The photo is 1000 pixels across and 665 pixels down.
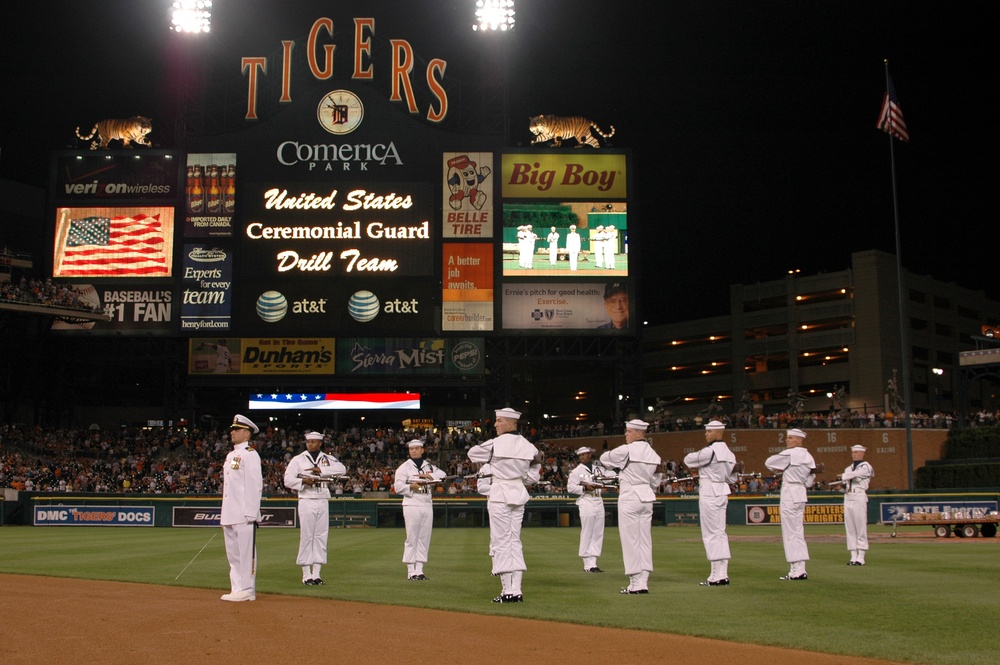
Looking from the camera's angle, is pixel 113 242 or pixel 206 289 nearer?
pixel 206 289

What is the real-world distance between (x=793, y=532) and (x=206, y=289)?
121 ft

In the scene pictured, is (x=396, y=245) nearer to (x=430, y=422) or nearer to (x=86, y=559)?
(x=430, y=422)

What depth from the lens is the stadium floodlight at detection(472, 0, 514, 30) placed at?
48.8 m

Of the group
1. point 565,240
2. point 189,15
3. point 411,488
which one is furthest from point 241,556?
point 189,15

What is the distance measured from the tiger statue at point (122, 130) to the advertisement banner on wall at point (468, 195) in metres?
16.1

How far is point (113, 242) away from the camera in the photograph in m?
46.8

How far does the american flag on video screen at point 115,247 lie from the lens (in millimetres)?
46469

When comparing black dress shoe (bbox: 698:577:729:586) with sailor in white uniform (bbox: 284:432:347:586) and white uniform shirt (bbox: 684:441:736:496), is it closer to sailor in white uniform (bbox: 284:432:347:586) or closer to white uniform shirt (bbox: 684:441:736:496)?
white uniform shirt (bbox: 684:441:736:496)

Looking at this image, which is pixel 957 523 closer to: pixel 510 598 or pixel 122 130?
pixel 510 598

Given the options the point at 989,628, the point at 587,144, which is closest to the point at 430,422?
the point at 587,144

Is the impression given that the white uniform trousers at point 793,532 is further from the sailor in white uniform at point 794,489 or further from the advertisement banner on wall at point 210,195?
the advertisement banner on wall at point 210,195

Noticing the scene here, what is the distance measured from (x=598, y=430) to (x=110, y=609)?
45.7m

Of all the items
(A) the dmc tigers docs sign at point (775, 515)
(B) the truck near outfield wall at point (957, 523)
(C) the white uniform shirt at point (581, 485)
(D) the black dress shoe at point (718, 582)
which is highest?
(C) the white uniform shirt at point (581, 485)

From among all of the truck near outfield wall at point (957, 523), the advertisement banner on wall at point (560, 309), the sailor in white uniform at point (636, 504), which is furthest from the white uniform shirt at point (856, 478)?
the advertisement banner on wall at point (560, 309)
